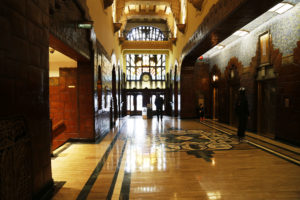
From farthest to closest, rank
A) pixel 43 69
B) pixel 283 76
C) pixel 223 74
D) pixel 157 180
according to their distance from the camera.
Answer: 1. pixel 223 74
2. pixel 283 76
3. pixel 157 180
4. pixel 43 69

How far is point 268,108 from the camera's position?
6.62 meters

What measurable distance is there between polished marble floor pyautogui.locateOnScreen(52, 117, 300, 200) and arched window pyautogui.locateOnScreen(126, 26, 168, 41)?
1628cm

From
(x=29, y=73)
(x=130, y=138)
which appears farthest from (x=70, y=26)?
(x=130, y=138)

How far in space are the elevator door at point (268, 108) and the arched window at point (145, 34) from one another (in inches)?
562

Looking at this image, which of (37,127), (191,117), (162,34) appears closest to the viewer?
(37,127)

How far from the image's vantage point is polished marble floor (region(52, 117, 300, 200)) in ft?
8.70

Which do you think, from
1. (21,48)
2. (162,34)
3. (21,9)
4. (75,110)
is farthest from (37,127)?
(162,34)

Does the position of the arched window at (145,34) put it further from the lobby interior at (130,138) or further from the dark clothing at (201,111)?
the dark clothing at (201,111)

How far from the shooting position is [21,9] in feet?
6.64

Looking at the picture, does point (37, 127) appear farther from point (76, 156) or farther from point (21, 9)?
point (76, 156)

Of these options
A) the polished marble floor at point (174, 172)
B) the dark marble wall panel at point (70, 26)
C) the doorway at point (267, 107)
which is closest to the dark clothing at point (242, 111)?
the polished marble floor at point (174, 172)

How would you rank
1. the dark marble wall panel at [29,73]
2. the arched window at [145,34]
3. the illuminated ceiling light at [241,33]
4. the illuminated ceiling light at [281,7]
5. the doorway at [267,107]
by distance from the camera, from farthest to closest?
the arched window at [145,34]
the illuminated ceiling light at [241,33]
the doorway at [267,107]
the illuminated ceiling light at [281,7]
the dark marble wall panel at [29,73]

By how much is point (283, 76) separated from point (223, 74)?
168 inches

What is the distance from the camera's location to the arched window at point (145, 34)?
19609 millimetres
